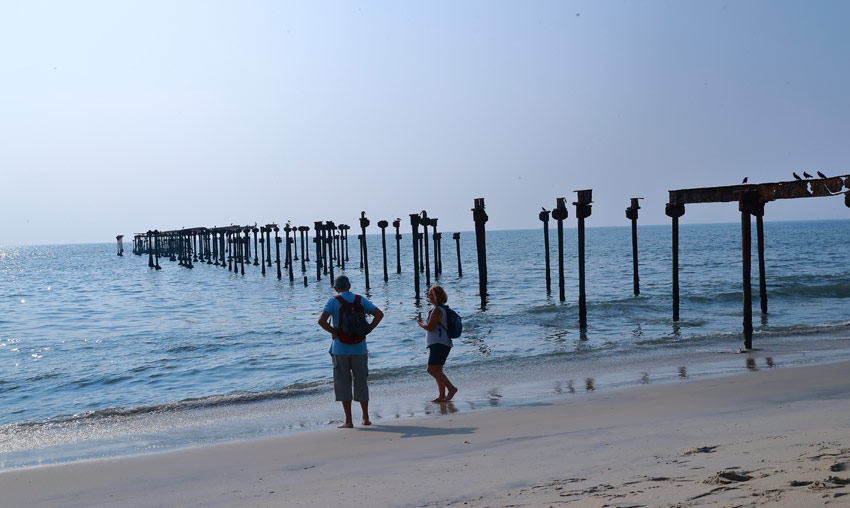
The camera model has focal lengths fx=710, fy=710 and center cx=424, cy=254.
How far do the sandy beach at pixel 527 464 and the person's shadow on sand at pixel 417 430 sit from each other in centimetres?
2

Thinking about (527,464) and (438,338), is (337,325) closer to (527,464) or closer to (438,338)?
(438,338)

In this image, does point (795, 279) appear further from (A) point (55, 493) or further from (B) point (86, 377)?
(A) point (55, 493)

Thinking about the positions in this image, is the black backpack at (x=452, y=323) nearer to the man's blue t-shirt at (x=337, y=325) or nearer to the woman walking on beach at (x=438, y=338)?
the woman walking on beach at (x=438, y=338)

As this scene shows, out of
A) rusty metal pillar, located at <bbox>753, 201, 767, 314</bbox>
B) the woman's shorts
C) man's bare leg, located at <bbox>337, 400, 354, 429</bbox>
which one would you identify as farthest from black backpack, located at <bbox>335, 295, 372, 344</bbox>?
rusty metal pillar, located at <bbox>753, 201, 767, 314</bbox>

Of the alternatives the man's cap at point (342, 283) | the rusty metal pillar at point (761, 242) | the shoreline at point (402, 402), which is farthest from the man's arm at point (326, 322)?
the rusty metal pillar at point (761, 242)

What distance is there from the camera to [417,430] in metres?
6.90

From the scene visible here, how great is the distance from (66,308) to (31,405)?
20.8 metres

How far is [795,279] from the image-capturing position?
3088cm

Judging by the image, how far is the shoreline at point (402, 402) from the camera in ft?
24.2

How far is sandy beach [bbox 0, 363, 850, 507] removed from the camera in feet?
13.9

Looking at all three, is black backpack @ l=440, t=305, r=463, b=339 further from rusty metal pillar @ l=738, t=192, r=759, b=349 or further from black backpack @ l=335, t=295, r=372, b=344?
rusty metal pillar @ l=738, t=192, r=759, b=349

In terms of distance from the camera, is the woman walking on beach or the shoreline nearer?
the shoreline

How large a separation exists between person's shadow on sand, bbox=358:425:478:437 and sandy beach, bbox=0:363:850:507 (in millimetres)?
20

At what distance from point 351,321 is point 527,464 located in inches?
100.0
